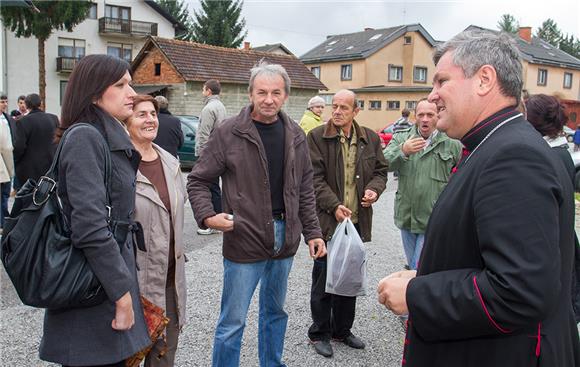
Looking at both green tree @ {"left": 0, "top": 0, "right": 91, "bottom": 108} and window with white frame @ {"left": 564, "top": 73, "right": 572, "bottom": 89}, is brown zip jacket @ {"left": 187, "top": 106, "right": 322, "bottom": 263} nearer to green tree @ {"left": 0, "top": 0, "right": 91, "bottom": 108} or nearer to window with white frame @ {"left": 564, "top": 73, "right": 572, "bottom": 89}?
green tree @ {"left": 0, "top": 0, "right": 91, "bottom": 108}

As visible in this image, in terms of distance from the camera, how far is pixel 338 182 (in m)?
4.07

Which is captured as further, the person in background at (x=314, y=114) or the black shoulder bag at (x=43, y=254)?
the person in background at (x=314, y=114)

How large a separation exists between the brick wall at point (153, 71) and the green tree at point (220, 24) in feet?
60.9

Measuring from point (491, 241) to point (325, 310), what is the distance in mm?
2783

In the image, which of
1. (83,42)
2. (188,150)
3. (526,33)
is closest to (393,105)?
(526,33)

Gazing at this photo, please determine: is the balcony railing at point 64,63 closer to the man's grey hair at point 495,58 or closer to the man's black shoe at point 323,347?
the man's black shoe at point 323,347

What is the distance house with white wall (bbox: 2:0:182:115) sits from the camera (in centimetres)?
3494

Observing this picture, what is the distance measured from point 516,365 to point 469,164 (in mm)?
629

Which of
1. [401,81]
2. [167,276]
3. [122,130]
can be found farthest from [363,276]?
[401,81]

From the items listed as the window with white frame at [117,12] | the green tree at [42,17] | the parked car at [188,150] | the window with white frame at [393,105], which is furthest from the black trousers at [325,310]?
the window with white frame at [117,12]

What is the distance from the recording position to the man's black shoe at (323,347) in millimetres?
3965

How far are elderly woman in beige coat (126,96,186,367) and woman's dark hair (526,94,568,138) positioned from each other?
265 cm

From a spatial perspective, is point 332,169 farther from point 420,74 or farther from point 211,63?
point 420,74

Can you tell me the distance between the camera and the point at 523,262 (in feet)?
4.70
